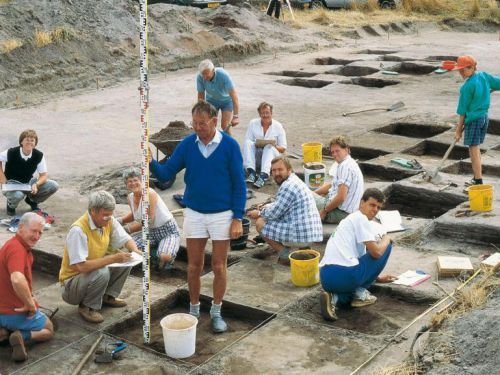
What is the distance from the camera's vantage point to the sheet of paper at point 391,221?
30.5 feet

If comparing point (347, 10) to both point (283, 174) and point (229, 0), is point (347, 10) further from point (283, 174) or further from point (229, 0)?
point (283, 174)

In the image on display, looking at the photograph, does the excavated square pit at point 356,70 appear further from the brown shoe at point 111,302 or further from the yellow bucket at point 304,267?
the brown shoe at point 111,302

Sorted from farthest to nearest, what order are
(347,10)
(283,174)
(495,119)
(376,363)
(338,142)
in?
(347,10) → (495,119) → (338,142) → (283,174) → (376,363)

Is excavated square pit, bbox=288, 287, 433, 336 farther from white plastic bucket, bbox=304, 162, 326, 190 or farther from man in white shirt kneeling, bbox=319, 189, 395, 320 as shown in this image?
white plastic bucket, bbox=304, 162, 326, 190

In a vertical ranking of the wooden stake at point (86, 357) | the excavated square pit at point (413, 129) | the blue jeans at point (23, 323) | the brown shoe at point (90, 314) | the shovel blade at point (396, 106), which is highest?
the shovel blade at point (396, 106)

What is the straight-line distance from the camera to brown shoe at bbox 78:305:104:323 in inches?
282

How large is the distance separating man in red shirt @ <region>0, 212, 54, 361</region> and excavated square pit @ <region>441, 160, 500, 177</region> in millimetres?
6948

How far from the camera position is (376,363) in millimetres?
6199

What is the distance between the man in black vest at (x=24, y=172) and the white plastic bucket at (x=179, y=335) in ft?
13.5

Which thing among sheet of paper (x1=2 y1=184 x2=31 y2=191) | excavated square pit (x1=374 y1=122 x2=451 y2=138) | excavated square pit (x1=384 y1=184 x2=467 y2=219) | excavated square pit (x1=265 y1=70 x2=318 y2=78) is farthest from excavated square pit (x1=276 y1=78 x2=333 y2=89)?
sheet of paper (x1=2 y1=184 x2=31 y2=191)

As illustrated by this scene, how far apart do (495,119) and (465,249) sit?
245 inches

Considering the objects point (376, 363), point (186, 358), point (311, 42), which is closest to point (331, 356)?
point (376, 363)

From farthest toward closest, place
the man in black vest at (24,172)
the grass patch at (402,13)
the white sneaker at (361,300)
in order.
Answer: the grass patch at (402,13) < the man in black vest at (24,172) < the white sneaker at (361,300)

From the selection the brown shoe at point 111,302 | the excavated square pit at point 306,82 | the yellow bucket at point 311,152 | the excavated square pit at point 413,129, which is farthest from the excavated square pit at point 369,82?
the brown shoe at point 111,302
